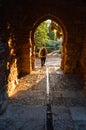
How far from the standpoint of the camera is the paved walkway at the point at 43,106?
6359 millimetres

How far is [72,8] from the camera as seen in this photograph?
12602 mm

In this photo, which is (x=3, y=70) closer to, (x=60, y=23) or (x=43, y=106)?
(x=43, y=106)

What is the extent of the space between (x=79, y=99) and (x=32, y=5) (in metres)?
6.44

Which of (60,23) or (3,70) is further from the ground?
(60,23)

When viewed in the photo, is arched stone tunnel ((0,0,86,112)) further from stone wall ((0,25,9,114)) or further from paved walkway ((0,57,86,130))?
stone wall ((0,25,9,114))

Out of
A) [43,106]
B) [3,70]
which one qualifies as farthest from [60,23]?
[43,106]

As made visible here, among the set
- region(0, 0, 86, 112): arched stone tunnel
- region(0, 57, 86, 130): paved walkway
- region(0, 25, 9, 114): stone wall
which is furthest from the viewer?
region(0, 0, 86, 112): arched stone tunnel

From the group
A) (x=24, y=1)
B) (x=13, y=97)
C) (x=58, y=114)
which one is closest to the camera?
(x=58, y=114)

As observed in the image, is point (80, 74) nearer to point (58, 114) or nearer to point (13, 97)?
point (13, 97)

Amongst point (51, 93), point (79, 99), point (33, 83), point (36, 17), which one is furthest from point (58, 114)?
point (36, 17)

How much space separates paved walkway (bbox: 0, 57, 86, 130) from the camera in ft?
20.9

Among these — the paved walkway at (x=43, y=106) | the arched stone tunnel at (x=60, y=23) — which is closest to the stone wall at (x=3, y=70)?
the paved walkway at (x=43, y=106)

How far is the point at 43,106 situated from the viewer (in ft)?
25.3

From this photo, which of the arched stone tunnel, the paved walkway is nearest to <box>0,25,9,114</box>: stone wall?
the paved walkway
